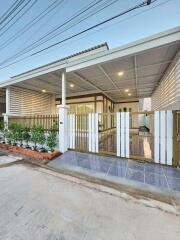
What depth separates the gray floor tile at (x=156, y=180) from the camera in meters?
3.16

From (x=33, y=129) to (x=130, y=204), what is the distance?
202 inches

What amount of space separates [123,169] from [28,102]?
827 cm

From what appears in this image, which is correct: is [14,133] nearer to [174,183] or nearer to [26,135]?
[26,135]

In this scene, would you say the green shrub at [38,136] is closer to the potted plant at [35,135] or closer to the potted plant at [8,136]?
the potted plant at [35,135]

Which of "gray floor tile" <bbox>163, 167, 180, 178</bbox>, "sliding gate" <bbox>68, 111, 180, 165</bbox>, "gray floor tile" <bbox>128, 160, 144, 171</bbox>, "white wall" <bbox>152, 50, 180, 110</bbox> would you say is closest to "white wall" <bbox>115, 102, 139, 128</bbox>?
"white wall" <bbox>152, 50, 180, 110</bbox>

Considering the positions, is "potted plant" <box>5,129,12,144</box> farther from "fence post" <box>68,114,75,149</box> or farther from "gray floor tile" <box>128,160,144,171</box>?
"gray floor tile" <box>128,160,144,171</box>

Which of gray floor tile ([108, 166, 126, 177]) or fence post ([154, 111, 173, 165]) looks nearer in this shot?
gray floor tile ([108, 166, 126, 177])

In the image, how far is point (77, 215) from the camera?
2.25 meters

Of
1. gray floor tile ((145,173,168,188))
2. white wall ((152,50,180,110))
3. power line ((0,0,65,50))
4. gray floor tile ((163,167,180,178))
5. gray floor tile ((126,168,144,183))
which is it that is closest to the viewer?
gray floor tile ((145,173,168,188))

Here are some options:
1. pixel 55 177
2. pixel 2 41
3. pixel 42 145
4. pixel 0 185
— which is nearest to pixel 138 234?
pixel 55 177

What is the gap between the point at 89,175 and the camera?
12.4ft

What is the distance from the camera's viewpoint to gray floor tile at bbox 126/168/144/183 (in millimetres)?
3435

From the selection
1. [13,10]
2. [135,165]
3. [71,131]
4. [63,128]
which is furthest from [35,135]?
[13,10]

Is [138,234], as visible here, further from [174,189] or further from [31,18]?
[31,18]
